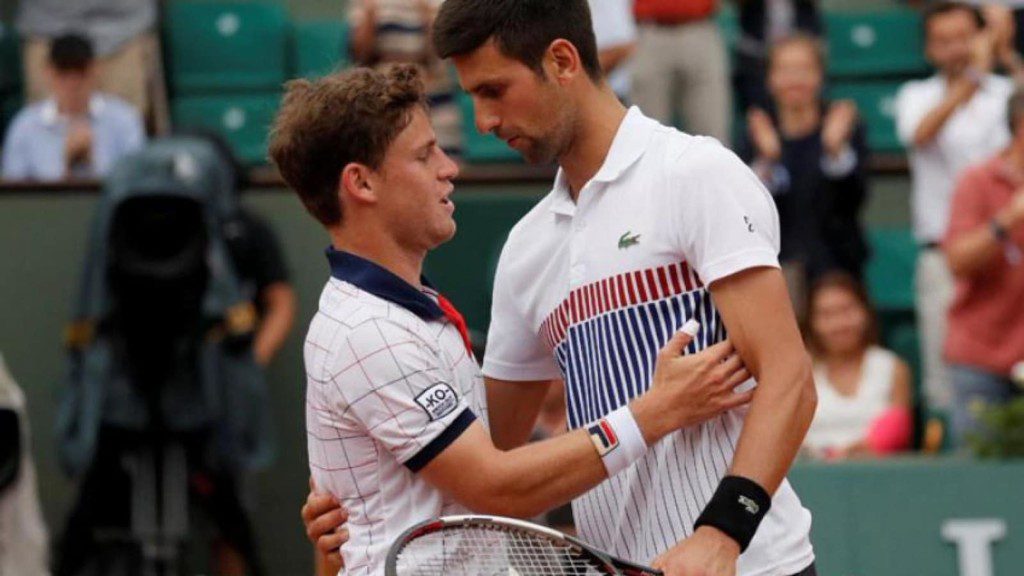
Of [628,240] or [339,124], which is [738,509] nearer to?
[628,240]

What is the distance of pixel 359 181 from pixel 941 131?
17.6 feet

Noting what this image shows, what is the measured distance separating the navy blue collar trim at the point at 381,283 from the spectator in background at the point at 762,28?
6080 mm

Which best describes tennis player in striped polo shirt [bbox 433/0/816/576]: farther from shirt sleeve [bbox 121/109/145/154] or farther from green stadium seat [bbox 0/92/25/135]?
green stadium seat [bbox 0/92/25/135]

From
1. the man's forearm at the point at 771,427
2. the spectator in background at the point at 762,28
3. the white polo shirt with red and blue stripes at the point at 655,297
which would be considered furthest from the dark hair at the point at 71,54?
the man's forearm at the point at 771,427

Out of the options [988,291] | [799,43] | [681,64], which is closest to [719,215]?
[988,291]

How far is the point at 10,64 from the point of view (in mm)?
10203

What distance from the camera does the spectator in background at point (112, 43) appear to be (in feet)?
32.0

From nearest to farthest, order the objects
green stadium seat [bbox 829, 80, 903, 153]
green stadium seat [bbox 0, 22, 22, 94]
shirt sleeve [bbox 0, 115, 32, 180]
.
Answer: shirt sleeve [bbox 0, 115, 32, 180] → green stadium seat [bbox 829, 80, 903, 153] → green stadium seat [bbox 0, 22, 22, 94]

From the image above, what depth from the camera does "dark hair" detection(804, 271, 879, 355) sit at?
294 inches

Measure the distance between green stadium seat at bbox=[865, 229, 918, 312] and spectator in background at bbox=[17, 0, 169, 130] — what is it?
3558mm

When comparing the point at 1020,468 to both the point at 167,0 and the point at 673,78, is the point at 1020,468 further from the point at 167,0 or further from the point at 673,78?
the point at 167,0

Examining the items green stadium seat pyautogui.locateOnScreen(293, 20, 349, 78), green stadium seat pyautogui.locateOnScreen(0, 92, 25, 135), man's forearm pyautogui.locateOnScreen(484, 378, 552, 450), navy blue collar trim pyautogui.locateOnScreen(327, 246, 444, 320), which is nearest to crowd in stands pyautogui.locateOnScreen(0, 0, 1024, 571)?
green stadium seat pyautogui.locateOnScreen(0, 92, 25, 135)

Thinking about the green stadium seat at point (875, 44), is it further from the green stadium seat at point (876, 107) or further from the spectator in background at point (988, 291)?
the spectator in background at point (988, 291)

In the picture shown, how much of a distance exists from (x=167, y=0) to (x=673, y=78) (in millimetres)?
2902
